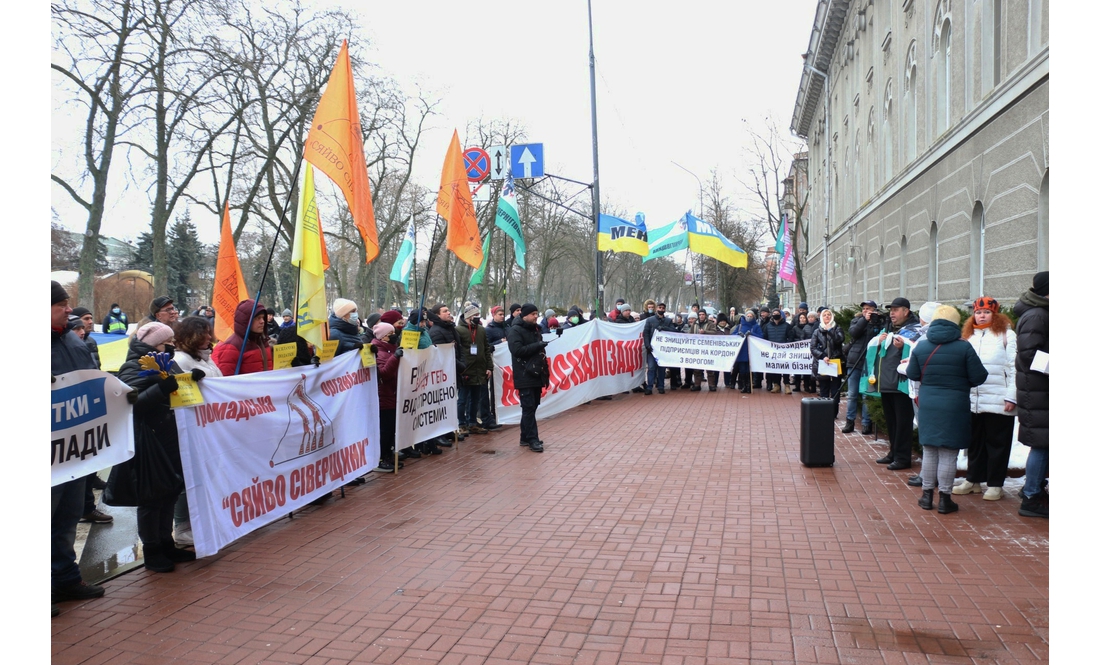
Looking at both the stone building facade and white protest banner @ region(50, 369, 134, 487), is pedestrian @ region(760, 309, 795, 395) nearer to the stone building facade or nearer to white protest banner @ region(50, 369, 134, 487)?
the stone building facade

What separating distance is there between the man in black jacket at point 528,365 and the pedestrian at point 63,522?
5902 millimetres

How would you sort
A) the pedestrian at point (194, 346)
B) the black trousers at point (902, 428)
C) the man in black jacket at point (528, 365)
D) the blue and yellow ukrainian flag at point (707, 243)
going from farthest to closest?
1. the blue and yellow ukrainian flag at point (707, 243)
2. the man in black jacket at point (528, 365)
3. the black trousers at point (902, 428)
4. the pedestrian at point (194, 346)

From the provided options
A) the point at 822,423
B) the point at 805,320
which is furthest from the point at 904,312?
the point at 805,320

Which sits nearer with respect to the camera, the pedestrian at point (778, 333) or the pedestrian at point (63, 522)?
the pedestrian at point (63, 522)

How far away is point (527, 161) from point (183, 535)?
44.3 feet

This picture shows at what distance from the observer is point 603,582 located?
5320 millimetres

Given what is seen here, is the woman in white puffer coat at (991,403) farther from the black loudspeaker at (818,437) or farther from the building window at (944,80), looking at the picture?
the building window at (944,80)

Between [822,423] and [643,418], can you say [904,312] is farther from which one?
[643,418]

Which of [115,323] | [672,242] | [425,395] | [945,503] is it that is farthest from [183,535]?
[115,323]

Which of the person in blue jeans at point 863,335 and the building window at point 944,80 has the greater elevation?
the building window at point 944,80

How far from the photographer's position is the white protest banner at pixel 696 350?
1806 centimetres

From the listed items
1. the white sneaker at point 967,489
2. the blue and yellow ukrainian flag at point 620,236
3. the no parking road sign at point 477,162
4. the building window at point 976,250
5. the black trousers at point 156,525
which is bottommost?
the white sneaker at point 967,489

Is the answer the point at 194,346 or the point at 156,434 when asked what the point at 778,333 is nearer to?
the point at 194,346

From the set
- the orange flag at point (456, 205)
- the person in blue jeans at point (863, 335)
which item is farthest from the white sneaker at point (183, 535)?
the person in blue jeans at point (863, 335)
